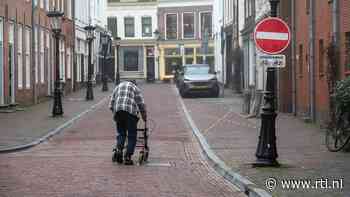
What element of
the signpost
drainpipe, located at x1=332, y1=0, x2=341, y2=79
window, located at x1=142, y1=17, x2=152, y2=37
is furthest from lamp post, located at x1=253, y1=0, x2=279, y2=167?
window, located at x1=142, y1=17, x2=152, y2=37

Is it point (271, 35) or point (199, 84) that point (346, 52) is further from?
point (199, 84)

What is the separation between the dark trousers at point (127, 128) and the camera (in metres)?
15.0

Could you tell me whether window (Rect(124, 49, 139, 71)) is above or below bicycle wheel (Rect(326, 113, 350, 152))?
above

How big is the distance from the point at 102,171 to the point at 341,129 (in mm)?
4833

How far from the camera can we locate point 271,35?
13.7 m

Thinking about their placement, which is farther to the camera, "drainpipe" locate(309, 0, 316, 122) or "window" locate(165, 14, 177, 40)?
"window" locate(165, 14, 177, 40)

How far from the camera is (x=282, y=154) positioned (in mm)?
15914

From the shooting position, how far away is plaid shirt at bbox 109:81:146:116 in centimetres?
1505

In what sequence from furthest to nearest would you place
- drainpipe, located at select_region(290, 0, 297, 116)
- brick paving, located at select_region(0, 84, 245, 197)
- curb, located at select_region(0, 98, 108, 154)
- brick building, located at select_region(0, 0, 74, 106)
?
brick building, located at select_region(0, 0, 74, 106), drainpipe, located at select_region(290, 0, 297, 116), curb, located at select_region(0, 98, 108, 154), brick paving, located at select_region(0, 84, 245, 197)

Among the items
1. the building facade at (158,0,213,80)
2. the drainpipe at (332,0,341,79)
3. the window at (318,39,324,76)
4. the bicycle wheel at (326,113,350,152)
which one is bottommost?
the bicycle wheel at (326,113,350,152)

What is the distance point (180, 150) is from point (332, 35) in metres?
5.30

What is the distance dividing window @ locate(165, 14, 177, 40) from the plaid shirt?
60036 millimetres

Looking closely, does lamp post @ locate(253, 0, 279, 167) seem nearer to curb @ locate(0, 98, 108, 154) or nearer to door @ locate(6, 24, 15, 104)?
curb @ locate(0, 98, 108, 154)

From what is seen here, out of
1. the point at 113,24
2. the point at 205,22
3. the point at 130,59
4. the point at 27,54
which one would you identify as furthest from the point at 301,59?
the point at 113,24
